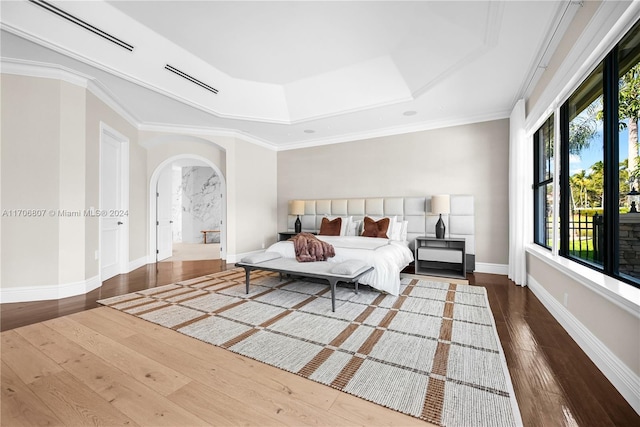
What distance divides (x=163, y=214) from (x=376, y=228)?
4.77m

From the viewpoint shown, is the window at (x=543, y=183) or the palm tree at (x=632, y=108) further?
the window at (x=543, y=183)

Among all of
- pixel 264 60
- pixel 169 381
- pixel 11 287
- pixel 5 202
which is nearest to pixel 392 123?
pixel 264 60

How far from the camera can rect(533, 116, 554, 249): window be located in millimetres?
3359

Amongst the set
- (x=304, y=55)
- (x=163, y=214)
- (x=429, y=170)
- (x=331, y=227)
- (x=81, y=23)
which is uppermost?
(x=304, y=55)

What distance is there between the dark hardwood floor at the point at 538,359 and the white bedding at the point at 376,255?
113 cm

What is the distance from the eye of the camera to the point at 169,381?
1.73 m

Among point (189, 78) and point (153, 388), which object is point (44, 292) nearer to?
point (153, 388)

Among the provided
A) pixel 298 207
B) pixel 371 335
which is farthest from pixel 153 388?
pixel 298 207

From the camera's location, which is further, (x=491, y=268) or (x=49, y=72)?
(x=491, y=268)

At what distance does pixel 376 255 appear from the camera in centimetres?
349

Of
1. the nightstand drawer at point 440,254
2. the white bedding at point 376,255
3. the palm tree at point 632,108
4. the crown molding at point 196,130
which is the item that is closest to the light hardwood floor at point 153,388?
the white bedding at point 376,255

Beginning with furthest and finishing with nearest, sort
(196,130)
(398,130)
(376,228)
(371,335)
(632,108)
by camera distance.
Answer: (196,130), (398,130), (376,228), (371,335), (632,108)

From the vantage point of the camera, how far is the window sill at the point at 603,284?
1.55m

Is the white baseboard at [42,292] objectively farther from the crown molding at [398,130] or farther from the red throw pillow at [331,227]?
the crown molding at [398,130]
